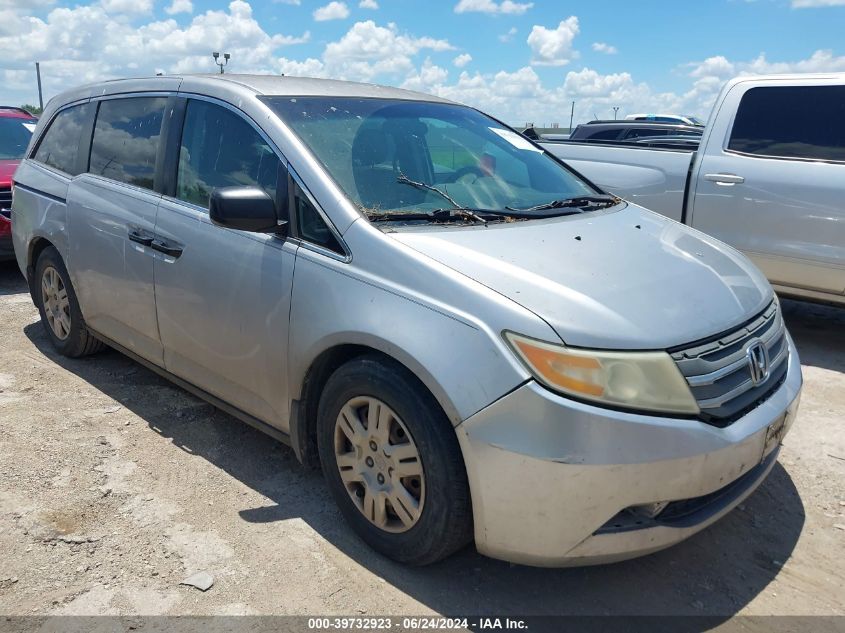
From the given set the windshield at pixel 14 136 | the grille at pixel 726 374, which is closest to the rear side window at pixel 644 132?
the windshield at pixel 14 136

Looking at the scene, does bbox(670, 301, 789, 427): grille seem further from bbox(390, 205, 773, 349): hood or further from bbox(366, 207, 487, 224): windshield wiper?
bbox(366, 207, 487, 224): windshield wiper

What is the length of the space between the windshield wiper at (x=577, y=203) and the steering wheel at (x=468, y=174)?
277mm

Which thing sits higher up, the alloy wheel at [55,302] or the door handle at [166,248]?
the door handle at [166,248]

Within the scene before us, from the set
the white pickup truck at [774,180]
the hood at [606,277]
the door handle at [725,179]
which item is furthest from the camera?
the door handle at [725,179]

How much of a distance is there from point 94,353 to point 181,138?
199 centimetres

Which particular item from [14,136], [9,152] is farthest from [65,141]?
[14,136]

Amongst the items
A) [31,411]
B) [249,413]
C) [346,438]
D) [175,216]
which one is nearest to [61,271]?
[31,411]

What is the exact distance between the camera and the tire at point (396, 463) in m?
2.39

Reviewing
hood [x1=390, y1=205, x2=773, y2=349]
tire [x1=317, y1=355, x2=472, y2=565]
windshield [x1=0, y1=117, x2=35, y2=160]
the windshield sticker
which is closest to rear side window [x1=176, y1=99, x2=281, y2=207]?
hood [x1=390, y1=205, x2=773, y2=349]

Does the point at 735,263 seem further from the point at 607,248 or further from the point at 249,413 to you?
the point at 249,413

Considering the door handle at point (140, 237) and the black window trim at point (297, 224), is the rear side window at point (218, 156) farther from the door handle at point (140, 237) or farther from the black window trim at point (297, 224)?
the door handle at point (140, 237)

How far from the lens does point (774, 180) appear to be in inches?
204

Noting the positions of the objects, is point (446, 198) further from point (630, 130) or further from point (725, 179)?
point (630, 130)

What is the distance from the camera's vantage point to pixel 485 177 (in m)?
3.40
